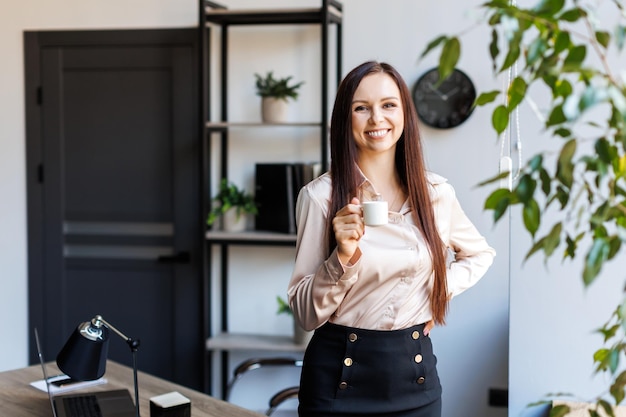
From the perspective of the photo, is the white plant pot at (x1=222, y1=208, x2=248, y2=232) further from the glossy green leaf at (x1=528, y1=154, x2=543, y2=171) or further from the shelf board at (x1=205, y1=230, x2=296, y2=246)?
the glossy green leaf at (x1=528, y1=154, x2=543, y2=171)

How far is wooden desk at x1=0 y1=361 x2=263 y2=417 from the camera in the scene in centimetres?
226

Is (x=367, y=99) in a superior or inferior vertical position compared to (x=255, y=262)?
superior

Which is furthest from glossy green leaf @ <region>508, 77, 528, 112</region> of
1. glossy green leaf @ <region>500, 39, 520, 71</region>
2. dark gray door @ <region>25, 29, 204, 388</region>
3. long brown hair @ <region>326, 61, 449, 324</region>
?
dark gray door @ <region>25, 29, 204, 388</region>

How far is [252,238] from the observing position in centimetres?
394

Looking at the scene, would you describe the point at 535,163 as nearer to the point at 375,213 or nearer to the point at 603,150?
the point at 603,150

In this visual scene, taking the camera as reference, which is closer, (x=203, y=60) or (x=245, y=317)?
(x=203, y=60)

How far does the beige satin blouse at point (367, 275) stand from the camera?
6.33 feet

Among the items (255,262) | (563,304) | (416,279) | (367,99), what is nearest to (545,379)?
(563,304)

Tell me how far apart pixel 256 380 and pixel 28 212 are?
5.16 ft

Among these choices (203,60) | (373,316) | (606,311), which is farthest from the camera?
(203,60)

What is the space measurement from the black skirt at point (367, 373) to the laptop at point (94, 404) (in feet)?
1.81

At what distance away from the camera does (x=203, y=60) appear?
3.94 meters

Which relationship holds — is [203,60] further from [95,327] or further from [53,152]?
[95,327]

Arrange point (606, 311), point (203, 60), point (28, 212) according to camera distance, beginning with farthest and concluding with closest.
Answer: point (28, 212) < point (203, 60) < point (606, 311)
